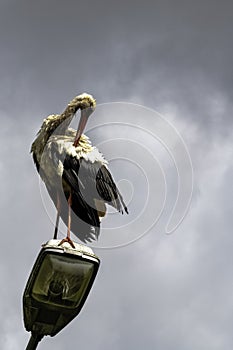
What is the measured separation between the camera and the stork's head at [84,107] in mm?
14266

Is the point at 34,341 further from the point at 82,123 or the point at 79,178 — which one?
the point at 82,123

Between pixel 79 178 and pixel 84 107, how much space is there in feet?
5.43

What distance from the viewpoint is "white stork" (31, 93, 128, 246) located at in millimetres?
13461

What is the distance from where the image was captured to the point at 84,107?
571 inches

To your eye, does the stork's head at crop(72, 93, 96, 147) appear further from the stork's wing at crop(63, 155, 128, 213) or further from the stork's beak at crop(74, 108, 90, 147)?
the stork's wing at crop(63, 155, 128, 213)

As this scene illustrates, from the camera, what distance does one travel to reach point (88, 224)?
1346 centimetres

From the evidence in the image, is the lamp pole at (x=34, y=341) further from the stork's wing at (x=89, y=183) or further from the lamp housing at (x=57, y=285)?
the stork's wing at (x=89, y=183)

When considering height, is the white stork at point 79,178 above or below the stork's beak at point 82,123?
below

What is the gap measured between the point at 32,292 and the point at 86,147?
7.55 metres

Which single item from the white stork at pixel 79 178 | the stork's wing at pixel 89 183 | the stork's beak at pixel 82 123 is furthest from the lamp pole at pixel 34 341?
the stork's beak at pixel 82 123

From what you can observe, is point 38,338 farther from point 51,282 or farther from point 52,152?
point 52,152

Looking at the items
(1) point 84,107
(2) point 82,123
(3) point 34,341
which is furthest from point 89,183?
(3) point 34,341

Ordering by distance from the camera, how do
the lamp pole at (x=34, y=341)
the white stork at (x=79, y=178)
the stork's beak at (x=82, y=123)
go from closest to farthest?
the lamp pole at (x=34, y=341)
the white stork at (x=79, y=178)
the stork's beak at (x=82, y=123)

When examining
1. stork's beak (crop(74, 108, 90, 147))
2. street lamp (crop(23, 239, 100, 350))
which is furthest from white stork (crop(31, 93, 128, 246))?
street lamp (crop(23, 239, 100, 350))
